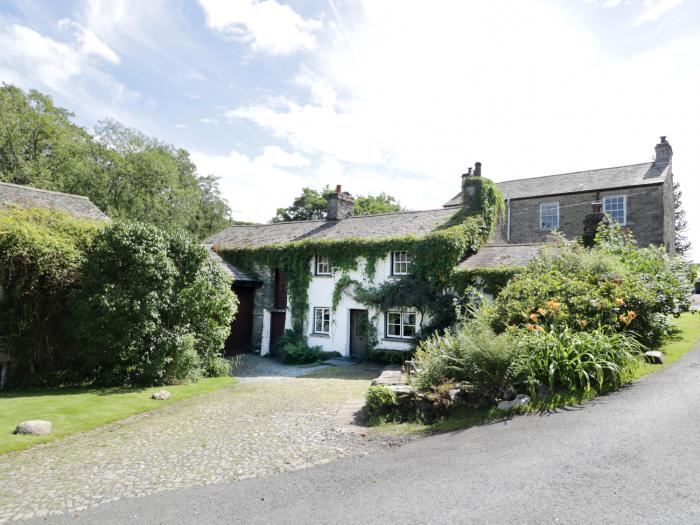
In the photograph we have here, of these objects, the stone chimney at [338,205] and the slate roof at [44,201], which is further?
the stone chimney at [338,205]

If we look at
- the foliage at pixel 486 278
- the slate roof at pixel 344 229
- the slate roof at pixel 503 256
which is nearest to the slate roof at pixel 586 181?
the slate roof at pixel 344 229

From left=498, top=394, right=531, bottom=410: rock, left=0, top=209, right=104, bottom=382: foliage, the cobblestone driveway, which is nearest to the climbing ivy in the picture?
the cobblestone driveway

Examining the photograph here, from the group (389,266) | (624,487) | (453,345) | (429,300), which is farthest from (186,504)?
(389,266)

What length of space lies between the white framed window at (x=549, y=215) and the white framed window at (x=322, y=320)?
16.5 meters

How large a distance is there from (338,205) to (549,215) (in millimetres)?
14411

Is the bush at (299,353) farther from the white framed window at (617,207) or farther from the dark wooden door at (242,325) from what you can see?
the white framed window at (617,207)

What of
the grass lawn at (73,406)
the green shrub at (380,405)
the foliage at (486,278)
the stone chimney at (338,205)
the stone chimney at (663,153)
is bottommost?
the grass lawn at (73,406)

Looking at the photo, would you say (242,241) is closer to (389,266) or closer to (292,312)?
(292,312)

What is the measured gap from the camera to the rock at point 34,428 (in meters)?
8.88

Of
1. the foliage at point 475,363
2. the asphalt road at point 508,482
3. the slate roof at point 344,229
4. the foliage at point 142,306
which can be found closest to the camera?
the asphalt road at point 508,482

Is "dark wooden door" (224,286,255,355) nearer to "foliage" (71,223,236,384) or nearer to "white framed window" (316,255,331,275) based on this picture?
"white framed window" (316,255,331,275)

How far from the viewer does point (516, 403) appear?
304 inches

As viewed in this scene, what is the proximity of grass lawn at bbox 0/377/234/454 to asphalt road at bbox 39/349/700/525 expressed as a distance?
15.0 ft

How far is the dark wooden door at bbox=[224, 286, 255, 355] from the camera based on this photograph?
2245 centimetres
